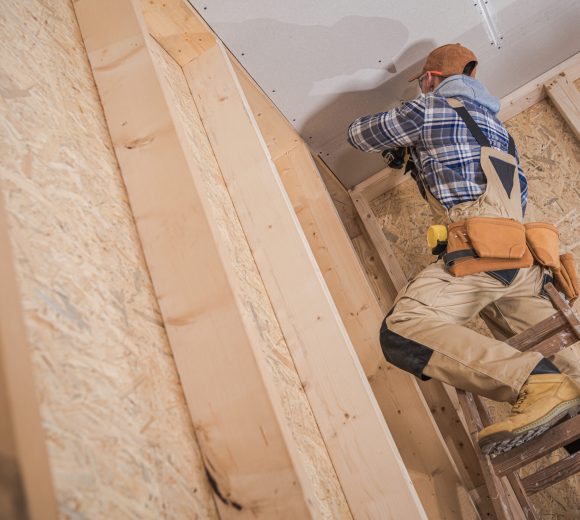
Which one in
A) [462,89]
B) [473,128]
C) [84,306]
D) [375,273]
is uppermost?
[84,306]

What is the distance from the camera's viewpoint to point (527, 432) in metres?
1.26

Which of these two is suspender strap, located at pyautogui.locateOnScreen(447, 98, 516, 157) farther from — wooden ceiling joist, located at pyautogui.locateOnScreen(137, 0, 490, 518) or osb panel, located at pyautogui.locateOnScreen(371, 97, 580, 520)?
osb panel, located at pyautogui.locateOnScreen(371, 97, 580, 520)

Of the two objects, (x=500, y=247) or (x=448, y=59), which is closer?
(x=500, y=247)

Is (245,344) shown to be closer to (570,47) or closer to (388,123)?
(388,123)

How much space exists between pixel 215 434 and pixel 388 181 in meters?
2.45

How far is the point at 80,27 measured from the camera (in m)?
1.30

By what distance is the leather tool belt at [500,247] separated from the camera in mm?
1620

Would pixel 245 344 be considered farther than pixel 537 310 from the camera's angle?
No

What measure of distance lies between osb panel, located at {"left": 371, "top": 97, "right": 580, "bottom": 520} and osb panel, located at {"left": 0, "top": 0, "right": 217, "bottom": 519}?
212 cm

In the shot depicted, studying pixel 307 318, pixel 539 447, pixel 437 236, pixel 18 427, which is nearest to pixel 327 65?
pixel 437 236

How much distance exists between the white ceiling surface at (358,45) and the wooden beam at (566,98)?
0.36 ft

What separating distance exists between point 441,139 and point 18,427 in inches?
73.2

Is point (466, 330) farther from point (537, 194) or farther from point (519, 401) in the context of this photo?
point (537, 194)

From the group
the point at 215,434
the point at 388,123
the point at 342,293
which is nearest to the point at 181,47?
the point at 388,123
